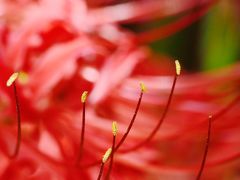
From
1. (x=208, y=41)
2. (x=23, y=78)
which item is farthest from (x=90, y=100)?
(x=208, y=41)

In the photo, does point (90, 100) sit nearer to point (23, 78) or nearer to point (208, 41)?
point (23, 78)

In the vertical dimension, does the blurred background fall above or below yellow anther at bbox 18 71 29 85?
above

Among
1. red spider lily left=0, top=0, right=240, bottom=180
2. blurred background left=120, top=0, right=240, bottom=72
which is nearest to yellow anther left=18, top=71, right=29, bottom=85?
red spider lily left=0, top=0, right=240, bottom=180

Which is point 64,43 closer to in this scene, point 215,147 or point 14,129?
point 14,129

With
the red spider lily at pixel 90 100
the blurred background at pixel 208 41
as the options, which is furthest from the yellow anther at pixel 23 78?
the blurred background at pixel 208 41

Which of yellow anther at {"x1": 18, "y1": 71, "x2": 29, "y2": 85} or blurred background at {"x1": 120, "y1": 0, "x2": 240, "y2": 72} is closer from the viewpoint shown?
yellow anther at {"x1": 18, "y1": 71, "x2": 29, "y2": 85}

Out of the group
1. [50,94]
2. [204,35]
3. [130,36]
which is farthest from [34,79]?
[204,35]

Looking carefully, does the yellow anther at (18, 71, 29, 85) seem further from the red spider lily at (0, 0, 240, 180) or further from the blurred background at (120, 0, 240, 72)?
the blurred background at (120, 0, 240, 72)

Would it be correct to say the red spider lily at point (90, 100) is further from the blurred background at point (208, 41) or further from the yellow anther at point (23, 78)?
the blurred background at point (208, 41)
